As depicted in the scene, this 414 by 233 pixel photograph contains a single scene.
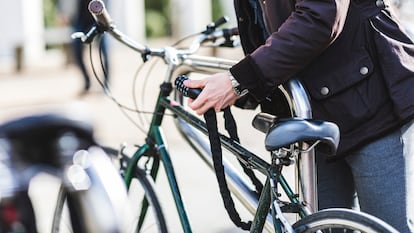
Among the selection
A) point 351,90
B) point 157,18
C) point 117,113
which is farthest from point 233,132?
point 157,18

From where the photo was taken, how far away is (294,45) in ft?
8.41

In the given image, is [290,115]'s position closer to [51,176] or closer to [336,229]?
[336,229]

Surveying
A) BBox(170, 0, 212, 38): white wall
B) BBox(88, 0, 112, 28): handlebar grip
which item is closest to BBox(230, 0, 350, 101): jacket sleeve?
BBox(88, 0, 112, 28): handlebar grip

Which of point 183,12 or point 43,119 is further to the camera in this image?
point 183,12

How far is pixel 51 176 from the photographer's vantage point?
1812 mm

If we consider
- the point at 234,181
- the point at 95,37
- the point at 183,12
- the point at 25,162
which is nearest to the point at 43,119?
the point at 25,162

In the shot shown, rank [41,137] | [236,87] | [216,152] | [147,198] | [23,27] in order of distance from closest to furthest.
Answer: [41,137]
[236,87]
[216,152]
[147,198]
[23,27]

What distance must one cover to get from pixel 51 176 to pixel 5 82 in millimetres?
10845

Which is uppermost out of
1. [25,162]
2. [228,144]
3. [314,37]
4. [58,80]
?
[314,37]

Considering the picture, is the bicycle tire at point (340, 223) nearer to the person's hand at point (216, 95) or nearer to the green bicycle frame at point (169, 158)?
the green bicycle frame at point (169, 158)

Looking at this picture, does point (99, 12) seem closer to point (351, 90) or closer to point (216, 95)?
point (216, 95)

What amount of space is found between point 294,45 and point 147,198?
131cm

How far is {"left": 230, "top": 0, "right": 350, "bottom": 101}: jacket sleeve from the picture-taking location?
2537 millimetres

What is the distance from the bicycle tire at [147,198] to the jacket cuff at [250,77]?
3.53ft
